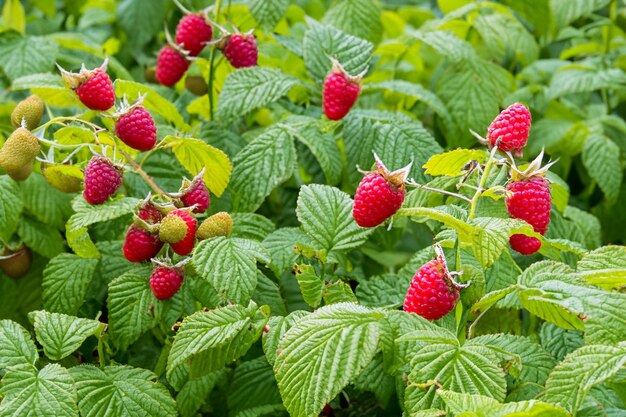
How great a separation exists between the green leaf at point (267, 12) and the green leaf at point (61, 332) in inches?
29.7

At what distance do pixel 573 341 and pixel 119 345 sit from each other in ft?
2.15

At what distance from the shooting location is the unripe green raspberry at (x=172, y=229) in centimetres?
123

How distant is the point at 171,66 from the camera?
5.80 ft

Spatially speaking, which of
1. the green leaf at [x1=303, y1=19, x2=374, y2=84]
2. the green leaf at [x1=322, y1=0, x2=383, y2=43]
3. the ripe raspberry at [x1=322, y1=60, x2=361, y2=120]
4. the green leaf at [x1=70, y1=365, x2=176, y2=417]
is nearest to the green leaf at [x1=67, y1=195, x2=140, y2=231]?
the green leaf at [x1=70, y1=365, x2=176, y2=417]

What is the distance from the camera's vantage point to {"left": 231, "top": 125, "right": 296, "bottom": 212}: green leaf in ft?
5.07

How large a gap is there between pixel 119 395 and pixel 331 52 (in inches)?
31.6

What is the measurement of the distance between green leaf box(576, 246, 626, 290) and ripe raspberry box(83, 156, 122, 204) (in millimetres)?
656

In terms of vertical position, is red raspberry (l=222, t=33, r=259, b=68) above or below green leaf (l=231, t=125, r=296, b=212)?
above

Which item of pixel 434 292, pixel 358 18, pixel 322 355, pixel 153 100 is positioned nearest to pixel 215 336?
pixel 322 355

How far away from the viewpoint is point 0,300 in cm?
167

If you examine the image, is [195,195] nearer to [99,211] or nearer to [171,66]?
[99,211]

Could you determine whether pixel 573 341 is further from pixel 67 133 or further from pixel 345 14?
pixel 345 14

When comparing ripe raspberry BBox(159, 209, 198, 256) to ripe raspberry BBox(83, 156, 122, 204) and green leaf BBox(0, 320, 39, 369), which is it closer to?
ripe raspberry BBox(83, 156, 122, 204)

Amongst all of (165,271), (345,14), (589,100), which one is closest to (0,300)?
(165,271)
